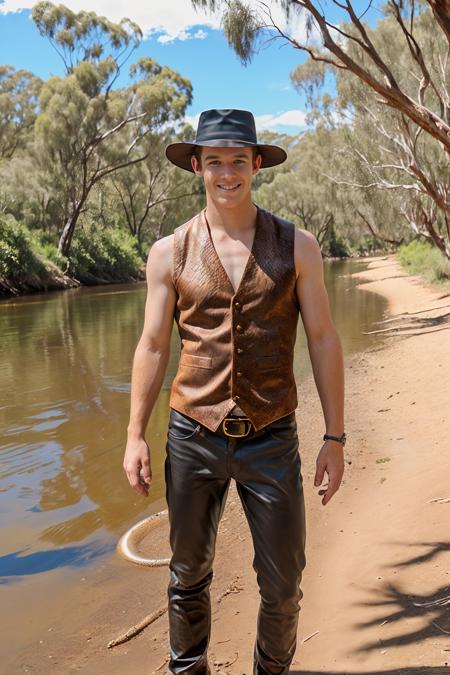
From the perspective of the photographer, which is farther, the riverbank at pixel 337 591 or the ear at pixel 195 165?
the riverbank at pixel 337 591

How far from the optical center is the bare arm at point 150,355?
7.79 ft

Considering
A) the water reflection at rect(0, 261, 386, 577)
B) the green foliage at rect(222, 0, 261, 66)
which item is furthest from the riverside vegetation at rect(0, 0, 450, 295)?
the water reflection at rect(0, 261, 386, 577)

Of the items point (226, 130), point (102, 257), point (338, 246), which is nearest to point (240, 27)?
point (226, 130)

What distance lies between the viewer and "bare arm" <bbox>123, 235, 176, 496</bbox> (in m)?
2.37

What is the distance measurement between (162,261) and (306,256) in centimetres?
51

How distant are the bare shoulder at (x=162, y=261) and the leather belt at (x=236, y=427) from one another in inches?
21.6

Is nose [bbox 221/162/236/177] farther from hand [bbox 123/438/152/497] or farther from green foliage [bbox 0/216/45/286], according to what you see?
green foliage [bbox 0/216/45/286]

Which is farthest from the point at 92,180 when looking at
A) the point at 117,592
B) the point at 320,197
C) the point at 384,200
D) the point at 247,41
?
the point at 117,592

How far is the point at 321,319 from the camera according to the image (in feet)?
7.63

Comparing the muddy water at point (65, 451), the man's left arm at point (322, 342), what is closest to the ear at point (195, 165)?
Answer: the man's left arm at point (322, 342)

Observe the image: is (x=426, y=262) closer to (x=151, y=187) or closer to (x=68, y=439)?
(x=68, y=439)

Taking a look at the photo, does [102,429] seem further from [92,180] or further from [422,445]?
[92,180]

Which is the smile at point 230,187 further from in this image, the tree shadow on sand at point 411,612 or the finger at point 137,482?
the tree shadow on sand at point 411,612

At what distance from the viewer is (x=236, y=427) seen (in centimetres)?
219
